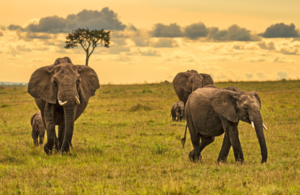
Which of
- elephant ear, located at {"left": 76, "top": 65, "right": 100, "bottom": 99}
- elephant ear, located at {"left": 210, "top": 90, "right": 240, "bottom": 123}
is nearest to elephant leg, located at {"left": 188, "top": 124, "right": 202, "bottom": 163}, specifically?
elephant ear, located at {"left": 210, "top": 90, "right": 240, "bottom": 123}

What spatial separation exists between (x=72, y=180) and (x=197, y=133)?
3882mm

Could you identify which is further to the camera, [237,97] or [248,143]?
[248,143]

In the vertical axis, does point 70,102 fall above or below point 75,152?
above

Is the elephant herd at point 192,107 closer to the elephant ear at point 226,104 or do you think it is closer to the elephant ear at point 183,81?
the elephant ear at point 226,104

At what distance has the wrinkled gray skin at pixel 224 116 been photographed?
8.38 meters

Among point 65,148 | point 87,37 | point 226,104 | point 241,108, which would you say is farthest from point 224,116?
point 87,37

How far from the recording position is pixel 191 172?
26.9ft

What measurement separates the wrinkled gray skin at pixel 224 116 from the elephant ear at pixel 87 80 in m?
3.27

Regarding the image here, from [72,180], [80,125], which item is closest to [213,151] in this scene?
[72,180]

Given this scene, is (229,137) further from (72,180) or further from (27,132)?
(27,132)

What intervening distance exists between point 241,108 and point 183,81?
824 cm

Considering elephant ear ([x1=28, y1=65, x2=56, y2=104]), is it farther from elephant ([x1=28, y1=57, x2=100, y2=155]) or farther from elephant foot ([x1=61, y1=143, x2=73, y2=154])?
elephant foot ([x1=61, y1=143, x2=73, y2=154])

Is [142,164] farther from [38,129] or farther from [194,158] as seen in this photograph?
[38,129]

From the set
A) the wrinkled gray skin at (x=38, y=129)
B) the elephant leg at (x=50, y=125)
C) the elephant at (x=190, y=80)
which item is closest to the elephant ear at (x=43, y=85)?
the elephant leg at (x=50, y=125)
